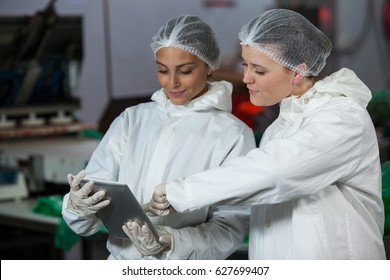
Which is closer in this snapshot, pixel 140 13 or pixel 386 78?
pixel 140 13

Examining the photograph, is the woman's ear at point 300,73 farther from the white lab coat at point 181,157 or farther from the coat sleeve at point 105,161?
the coat sleeve at point 105,161

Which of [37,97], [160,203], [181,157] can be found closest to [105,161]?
[181,157]

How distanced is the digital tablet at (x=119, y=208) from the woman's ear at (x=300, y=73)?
1.46 ft

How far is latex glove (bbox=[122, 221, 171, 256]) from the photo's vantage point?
68.1 inches

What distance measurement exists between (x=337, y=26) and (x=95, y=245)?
3.45 metres

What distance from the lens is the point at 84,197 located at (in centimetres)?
175

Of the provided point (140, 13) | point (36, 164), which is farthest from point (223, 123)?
point (140, 13)

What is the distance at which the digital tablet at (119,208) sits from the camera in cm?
168

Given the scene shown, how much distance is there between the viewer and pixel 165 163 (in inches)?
73.9

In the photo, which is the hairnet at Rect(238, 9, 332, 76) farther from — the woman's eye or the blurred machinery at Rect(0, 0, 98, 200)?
the blurred machinery at Rect(0, 0, 98, 200)

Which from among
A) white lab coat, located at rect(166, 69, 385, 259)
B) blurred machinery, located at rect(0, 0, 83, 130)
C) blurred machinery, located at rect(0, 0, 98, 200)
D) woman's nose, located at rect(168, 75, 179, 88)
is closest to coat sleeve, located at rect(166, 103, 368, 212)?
white lab coat, located at rect(166, 69, 385, 259)

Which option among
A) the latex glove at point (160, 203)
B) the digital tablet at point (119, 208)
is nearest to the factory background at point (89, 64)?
the digital tablet at point (119, 208)

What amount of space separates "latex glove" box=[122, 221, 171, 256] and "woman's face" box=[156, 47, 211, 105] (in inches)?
13.3

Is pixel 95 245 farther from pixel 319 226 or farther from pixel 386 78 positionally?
pixel 386 78
